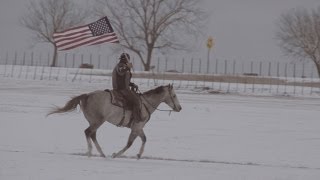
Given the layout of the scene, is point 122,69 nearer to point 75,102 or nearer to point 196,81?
point 75,102

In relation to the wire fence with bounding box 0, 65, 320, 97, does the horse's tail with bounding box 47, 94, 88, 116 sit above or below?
above

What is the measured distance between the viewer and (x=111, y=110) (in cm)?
1494

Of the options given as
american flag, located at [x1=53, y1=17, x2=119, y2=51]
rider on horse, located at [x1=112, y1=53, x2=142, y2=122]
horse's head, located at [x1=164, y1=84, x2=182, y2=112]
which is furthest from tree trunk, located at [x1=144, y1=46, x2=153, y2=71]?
rider on horse, located at [x1=112, y1=53, x2=142, y2=122]

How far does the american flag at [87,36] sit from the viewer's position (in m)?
19.5

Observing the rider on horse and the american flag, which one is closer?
the rider on horse

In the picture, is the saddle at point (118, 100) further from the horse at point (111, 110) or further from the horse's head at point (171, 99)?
the horse's head at point (171, 99)

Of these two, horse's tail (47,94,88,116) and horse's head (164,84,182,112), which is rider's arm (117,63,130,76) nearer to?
horse's tail (47,94,88,116)

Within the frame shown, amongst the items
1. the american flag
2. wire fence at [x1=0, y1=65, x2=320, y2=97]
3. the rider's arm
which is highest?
the american flag

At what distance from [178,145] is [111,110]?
394cm

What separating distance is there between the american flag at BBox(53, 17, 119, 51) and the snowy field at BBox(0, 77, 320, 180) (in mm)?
2788

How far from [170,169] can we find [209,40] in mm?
51827

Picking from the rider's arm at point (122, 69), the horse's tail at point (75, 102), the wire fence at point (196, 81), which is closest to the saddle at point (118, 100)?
the rider's arm at point (122, 69)

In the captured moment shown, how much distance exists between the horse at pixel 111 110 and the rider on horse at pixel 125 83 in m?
0.15

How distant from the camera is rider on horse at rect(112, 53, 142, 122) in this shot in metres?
15.0
